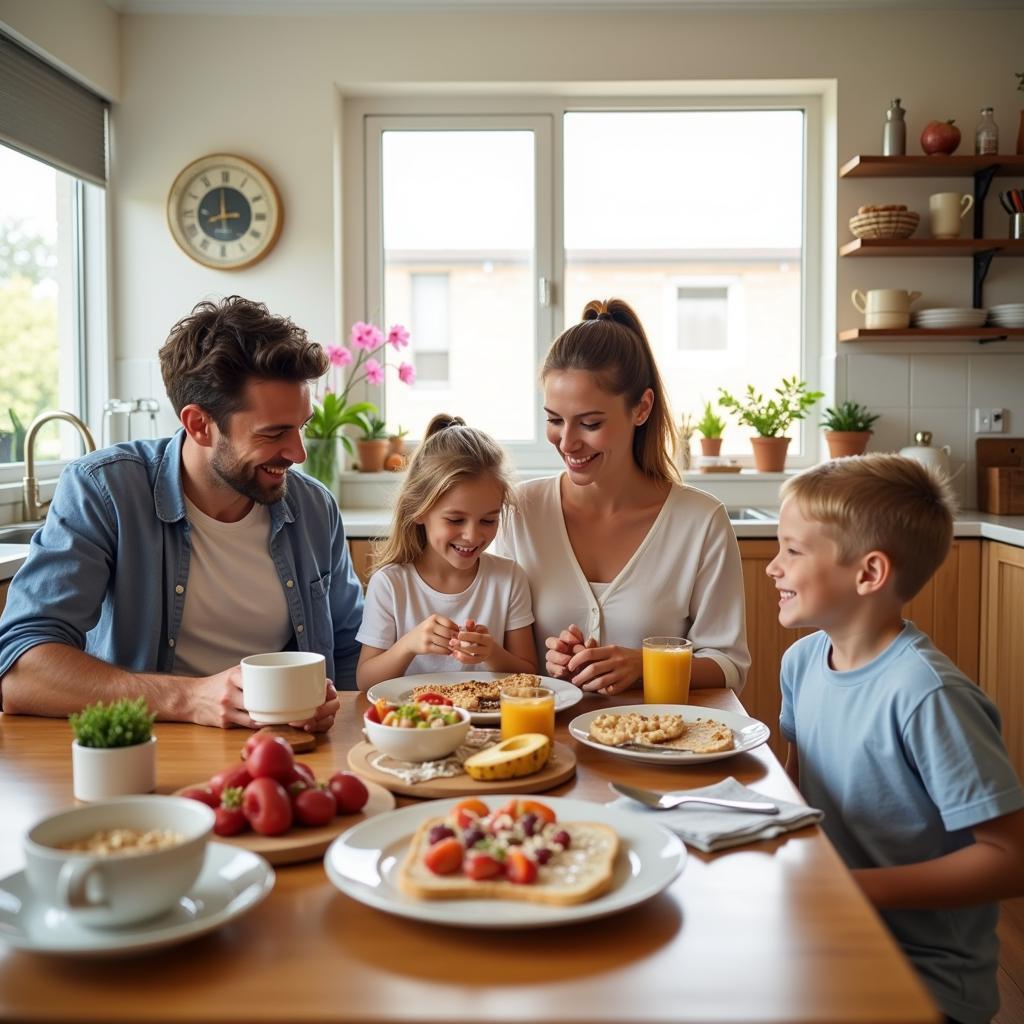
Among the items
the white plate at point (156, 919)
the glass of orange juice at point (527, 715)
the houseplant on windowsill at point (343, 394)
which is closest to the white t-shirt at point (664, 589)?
the glass of orange juice at point (527, 715)

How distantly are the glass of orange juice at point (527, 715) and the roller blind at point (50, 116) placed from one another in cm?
270

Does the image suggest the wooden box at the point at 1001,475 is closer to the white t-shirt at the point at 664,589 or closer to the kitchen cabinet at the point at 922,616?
the kitchen cabinet at the point at 922,616

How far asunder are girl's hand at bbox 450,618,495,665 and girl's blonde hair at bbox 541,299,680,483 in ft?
1.90

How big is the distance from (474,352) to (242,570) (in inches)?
93.9

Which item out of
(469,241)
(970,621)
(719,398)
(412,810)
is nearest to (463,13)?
(469,241)

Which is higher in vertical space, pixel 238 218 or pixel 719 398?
pixel 238 218

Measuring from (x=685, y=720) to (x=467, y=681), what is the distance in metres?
0.38

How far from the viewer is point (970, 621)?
3350mm

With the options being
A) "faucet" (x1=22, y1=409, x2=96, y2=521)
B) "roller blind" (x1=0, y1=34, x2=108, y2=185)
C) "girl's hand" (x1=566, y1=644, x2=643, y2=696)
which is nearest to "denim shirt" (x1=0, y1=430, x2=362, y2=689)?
"girl's hand" (x1=566, y1=644, x2=643, y2=696)

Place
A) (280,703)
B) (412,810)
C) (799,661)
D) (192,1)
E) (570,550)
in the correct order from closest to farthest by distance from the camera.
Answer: (412,810)
(280,703)
(799,661)
(570,550)
(192,1)

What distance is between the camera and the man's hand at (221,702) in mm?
1448

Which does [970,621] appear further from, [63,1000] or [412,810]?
[63,1000]

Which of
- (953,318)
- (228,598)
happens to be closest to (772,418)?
(953,318)

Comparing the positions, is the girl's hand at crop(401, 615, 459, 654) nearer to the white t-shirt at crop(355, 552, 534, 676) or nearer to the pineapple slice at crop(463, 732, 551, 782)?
the white t-shirt at crop(355, 552, 534, 676)
